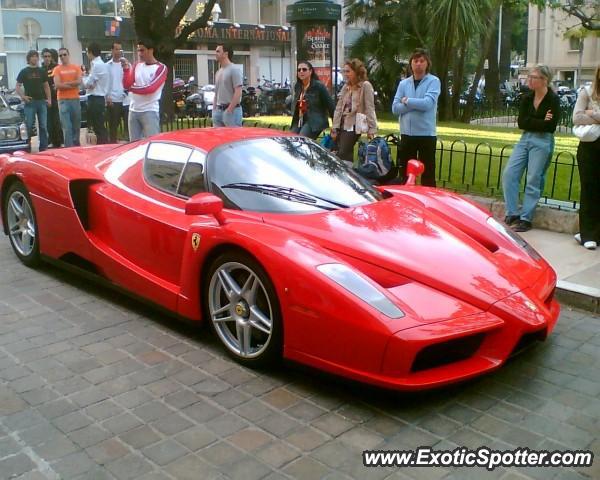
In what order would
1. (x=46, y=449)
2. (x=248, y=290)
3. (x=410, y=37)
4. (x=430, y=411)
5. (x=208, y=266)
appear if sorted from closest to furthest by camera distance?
(x=46, y=449), (x=430, y=411), (x=248, y=290), (x=208, y=266), (x=410, y=37)

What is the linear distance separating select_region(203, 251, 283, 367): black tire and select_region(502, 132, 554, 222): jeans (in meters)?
3.96

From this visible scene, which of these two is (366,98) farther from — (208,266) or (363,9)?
(363,9)

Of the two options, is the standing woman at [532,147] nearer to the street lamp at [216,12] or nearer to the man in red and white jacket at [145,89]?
the man in red and white jacket at [145,89]

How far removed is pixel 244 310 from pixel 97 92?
903 centimetres

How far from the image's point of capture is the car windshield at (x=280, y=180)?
167 inches

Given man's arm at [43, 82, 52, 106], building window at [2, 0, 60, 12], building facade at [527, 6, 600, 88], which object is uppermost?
building window at [2, 0, 60, 12]

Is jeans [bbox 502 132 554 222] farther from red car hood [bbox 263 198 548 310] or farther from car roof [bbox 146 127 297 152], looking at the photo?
car roof [bbox 146 127 297 152]

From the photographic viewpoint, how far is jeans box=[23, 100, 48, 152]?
475 inches

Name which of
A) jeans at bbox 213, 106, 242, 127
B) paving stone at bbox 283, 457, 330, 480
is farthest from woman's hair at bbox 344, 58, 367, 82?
paving stone at bbox 283, 457, 330, 480

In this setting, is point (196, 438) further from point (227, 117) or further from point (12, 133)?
point (12, 133)

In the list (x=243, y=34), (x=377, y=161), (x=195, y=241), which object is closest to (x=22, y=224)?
(x=195, y=241)

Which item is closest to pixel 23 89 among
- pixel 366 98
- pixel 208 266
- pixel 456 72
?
pixel 366 98

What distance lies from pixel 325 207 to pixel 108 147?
261cm

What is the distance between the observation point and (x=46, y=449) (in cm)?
312
